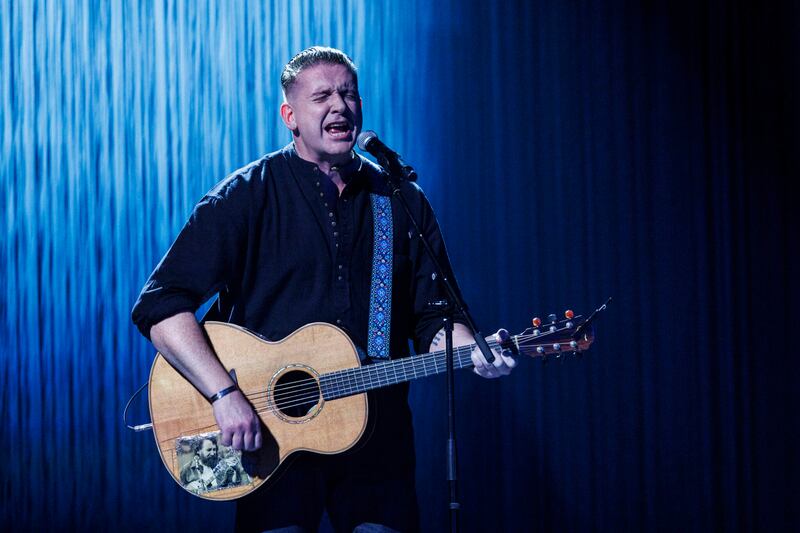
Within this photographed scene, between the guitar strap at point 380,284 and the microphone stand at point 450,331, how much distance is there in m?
0.34

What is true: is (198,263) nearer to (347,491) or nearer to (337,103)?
(337,103)

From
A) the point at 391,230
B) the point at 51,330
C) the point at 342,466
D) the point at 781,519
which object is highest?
the point at 391,230

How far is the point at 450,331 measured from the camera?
223 centimetres

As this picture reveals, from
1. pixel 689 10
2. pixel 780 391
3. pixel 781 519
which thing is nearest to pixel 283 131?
pixel 689 10

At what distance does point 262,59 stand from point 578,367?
2451 mm

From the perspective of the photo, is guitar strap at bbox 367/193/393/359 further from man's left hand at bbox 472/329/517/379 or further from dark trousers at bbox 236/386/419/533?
man's left hand at bbox 472/329/517/379

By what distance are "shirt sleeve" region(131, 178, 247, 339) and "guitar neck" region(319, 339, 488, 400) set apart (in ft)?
1.50

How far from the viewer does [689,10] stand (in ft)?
15.4

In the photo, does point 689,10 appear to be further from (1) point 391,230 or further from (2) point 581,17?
(1) point 391,230

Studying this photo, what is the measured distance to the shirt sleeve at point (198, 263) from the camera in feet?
8.07

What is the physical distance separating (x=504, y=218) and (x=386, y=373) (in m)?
2.28

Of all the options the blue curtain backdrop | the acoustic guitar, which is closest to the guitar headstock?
the acoustic guitar

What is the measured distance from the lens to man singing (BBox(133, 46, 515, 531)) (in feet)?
7.97

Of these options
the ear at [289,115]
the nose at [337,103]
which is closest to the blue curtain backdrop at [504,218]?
the ear at [289,115]
